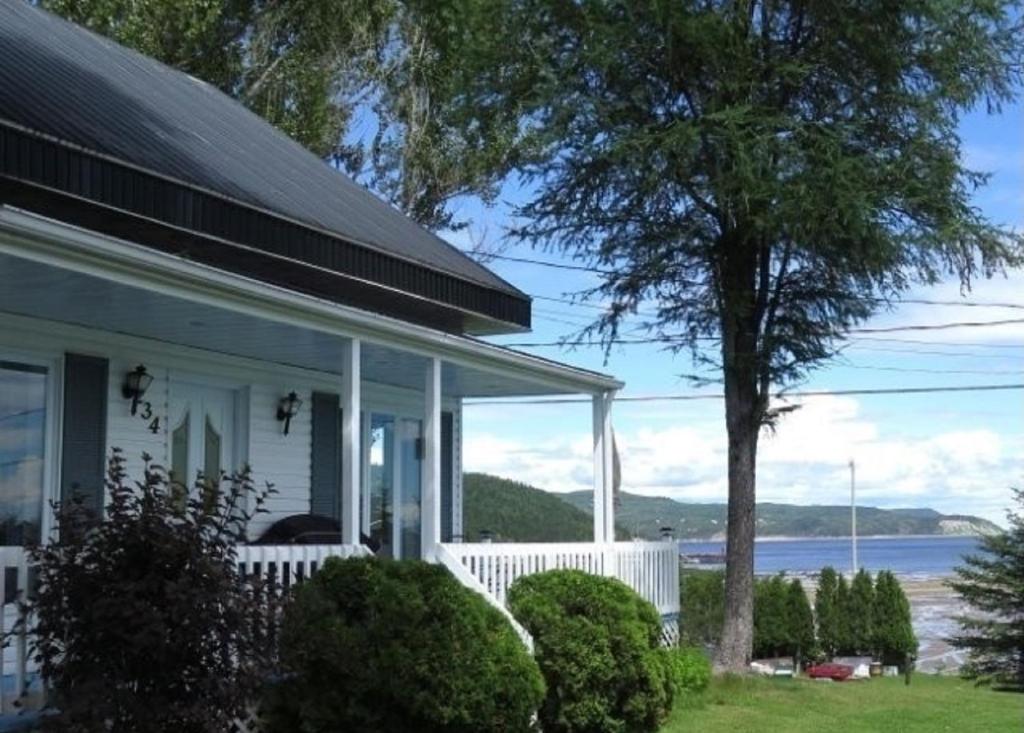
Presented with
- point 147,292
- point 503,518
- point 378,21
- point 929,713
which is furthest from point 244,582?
point 503,518

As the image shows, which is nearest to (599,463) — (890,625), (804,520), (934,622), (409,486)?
(409,486)

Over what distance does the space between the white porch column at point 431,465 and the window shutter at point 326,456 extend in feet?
8.75

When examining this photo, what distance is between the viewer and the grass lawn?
38.6 ft

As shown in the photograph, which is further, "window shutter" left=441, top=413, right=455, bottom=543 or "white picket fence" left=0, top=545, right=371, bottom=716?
"window shutter" left=441, top=413, right=455, bottom=543

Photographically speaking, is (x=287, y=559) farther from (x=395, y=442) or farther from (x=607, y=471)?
(x=395, y=442)

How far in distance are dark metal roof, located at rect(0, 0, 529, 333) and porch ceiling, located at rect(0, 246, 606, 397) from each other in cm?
59

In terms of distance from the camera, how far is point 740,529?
16.1 meters

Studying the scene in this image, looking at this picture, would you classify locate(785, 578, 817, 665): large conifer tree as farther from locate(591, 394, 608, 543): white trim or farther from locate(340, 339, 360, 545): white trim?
locate(340, 339, 360, 545): white trim

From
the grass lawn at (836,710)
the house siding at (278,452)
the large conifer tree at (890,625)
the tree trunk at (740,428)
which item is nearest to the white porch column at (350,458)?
the house siding at (278,452)

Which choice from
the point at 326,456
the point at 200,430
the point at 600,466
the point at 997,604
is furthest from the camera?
the point at 997,604

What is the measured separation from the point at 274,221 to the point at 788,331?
749 cm

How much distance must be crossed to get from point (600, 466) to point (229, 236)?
4.94 metres

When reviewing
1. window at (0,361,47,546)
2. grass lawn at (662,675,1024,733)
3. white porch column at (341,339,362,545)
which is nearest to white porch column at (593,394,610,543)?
grass lawn at (662,675,1024,733)

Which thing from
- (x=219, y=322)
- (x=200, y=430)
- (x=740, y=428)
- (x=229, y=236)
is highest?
(x=229, y=236)
